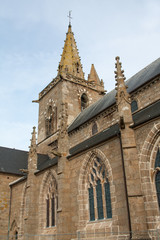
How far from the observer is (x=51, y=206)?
15.1 m

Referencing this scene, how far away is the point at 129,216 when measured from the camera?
9195mm

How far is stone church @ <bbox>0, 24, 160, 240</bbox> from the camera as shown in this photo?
9102 mm

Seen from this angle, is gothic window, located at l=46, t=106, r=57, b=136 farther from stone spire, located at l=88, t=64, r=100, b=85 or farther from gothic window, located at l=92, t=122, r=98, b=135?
gothic window, located at l=92, t=122, r=98, b=135

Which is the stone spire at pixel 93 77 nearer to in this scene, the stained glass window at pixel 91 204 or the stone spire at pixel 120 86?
the stone spire at pixel 120 86

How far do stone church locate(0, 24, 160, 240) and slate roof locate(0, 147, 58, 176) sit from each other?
0.15m

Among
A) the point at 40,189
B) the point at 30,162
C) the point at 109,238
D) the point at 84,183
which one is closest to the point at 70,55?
the point at 30,162

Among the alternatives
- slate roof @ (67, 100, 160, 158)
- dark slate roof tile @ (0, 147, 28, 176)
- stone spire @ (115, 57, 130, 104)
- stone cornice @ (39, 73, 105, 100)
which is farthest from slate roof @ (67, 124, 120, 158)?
stone cornice @ (39, 73, 105, 100)

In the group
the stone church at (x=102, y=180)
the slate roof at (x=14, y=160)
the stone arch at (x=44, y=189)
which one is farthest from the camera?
the slate roof at (x=14, y=160)

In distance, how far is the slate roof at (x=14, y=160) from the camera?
852 inches

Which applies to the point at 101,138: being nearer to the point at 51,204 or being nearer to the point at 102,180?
the point at 102,180

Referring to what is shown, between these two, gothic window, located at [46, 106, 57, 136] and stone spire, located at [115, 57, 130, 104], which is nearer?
stone spire, located at [115, 57, 130, 104]

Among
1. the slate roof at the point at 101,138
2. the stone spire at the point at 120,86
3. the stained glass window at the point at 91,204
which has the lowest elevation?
the stained glass window at the point at 91,204

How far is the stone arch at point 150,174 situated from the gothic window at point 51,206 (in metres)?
7.26

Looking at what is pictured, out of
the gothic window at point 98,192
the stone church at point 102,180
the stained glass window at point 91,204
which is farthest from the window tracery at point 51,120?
the stained glass window at point 91,204
